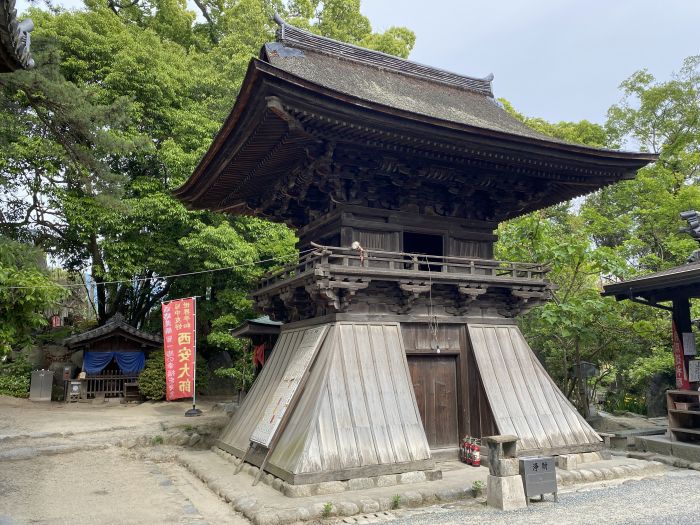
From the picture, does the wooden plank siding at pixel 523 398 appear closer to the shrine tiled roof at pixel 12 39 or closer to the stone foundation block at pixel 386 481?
the stone foundation block at pixel 386 481

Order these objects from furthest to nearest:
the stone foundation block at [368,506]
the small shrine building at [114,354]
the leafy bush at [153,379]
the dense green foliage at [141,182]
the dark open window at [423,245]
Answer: the small shrine building at [114,354] → the leafy bush at [153,379] → the dense green foliage at [141,182] → the dark open window at [423,245] → the stone foundation block at [368,506]

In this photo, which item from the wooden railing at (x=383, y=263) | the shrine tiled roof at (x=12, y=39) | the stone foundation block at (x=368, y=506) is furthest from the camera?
the wooden railing at (x=383, y=263)

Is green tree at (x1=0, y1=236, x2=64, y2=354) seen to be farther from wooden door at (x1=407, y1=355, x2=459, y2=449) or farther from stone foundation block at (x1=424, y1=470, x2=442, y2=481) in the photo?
stone foundation block at (x1=424, y1=470, x2=442, y2=481)

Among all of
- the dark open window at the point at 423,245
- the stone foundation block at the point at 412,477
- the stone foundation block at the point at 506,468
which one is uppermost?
the dark open window at the point at 423,245

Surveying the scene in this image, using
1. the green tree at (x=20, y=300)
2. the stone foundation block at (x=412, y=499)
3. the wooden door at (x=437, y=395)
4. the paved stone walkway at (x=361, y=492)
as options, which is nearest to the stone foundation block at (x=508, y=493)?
the paved stone walkway at (x=361, y=492)

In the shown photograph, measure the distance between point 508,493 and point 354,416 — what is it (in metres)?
2.68

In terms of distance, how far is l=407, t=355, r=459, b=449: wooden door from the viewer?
10086mm

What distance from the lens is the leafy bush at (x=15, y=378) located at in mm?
23203

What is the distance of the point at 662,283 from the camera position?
11258 millimetres

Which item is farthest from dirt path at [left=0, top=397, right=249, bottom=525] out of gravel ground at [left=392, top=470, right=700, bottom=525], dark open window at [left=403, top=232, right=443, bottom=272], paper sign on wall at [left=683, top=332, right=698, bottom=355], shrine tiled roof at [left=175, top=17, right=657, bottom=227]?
paper sign on wall at [left=683, top=332, right=698, bottom=355]

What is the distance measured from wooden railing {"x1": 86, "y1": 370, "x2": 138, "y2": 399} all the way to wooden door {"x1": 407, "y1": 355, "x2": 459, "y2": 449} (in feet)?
60.8

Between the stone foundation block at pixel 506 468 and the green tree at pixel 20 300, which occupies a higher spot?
the green tree at pixel 20 300

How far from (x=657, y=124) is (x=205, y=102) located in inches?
956

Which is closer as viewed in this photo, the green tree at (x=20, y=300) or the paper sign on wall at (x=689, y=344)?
the green tree at (x=20, y=300)
